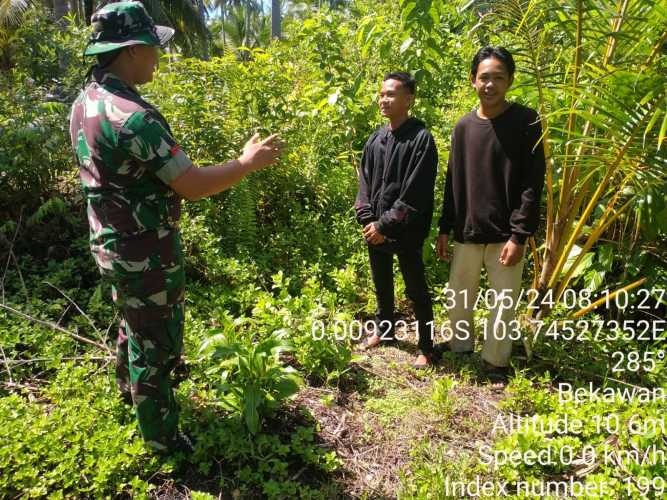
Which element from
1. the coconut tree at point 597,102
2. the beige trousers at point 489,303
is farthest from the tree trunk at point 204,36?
the beige trousers at point 489,303

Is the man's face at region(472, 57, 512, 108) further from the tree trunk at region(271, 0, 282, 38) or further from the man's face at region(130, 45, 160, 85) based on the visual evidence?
the tree trunk at region(271, 0, 282, 38)

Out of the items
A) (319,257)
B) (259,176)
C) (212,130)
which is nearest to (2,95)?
(212,130)

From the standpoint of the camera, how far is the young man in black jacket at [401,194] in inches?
128

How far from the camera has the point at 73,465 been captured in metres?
2.33

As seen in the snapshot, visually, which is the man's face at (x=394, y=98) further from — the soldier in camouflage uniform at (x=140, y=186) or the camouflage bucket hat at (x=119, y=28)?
the camouflage bucket hat at (x=119, y=28)

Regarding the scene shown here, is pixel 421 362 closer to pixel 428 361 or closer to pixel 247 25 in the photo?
pixel 428 361

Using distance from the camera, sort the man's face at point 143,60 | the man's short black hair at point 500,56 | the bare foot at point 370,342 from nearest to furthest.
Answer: the man's face at point 143,60, the man's short black hair at point 500,56, the bare foot at point 370,342

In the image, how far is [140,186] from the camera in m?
2.17

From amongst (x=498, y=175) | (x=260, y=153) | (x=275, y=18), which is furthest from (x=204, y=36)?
(x=260, y=153)

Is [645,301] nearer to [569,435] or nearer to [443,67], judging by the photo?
[569,435]

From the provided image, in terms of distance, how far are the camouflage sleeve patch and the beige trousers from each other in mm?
2048

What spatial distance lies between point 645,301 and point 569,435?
187 cm

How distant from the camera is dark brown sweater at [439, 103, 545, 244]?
9.71 feet

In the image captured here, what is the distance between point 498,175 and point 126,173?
2.15 m
